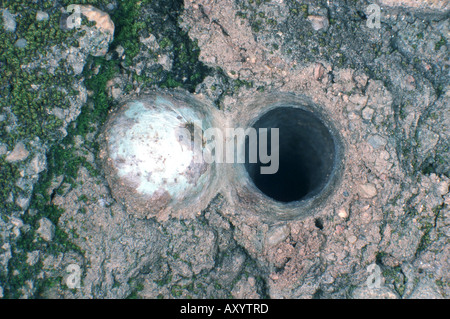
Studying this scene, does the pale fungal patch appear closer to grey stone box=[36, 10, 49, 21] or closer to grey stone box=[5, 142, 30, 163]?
grey stone box=[5, 142, 30, 163]

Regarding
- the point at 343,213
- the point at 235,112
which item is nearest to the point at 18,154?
the point at 235,112

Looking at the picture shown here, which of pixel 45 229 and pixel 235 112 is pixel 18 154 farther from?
pixel 235 112

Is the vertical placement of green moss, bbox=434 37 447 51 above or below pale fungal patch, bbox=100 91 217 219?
above

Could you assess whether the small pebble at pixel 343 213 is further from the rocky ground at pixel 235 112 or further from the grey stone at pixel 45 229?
the grey stone at pixel 45 229

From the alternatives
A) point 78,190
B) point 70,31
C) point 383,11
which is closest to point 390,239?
point 383,11

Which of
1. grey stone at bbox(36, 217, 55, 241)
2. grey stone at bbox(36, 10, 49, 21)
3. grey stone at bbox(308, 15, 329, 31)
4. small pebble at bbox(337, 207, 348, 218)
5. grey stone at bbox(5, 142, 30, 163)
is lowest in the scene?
grey stone at bbox(36, 217, 55, 241)

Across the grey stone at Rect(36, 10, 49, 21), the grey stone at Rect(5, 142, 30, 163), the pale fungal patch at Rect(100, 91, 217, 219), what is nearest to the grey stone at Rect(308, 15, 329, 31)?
the pale fungal patch at Rect(100, 91, 217, 219)
